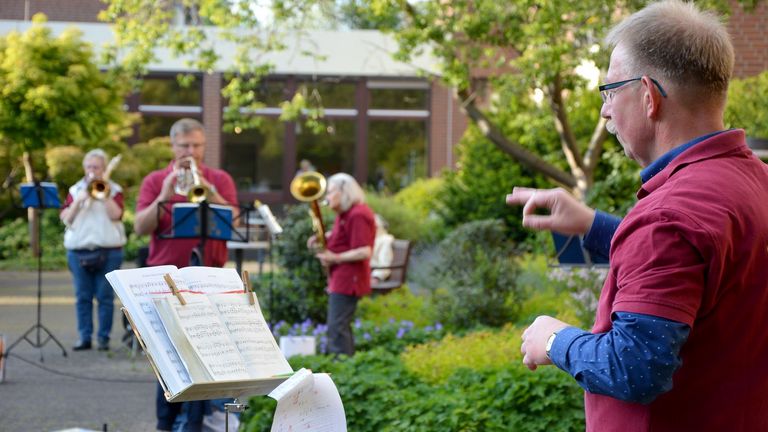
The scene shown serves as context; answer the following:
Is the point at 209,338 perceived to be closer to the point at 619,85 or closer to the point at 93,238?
the point at 619,85

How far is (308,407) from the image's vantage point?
3104mm

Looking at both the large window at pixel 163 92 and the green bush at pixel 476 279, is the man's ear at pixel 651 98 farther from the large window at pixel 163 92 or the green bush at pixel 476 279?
the large window at pixel 163 92

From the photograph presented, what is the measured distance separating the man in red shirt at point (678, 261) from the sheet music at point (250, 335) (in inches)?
36.0

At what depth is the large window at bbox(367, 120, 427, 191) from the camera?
92.3 ft

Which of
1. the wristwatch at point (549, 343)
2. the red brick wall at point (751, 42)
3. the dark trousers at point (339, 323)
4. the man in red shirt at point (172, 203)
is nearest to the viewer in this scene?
the wristwatch at point (549, 343)

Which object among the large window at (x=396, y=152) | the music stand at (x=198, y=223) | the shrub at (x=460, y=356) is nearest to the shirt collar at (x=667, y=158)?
the shrub at (x=460, y=356)

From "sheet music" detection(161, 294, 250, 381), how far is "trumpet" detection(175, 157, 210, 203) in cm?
436

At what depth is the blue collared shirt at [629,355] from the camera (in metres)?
2.24

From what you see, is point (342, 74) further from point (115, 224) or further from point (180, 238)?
point (180, 238)

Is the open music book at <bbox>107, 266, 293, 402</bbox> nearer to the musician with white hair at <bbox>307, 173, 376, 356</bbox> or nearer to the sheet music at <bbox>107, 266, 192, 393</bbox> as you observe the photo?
the sheet music at <bbox>107, 266, 192, 393</bbox>

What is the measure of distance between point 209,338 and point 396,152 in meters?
25.3

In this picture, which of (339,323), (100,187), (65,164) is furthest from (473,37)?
(65,164)

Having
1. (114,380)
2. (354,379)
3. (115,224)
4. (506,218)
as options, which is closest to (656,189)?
(354,379)

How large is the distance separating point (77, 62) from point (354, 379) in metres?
16.2
